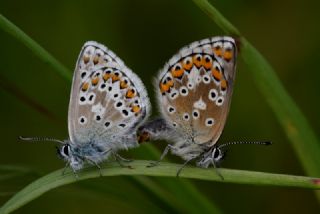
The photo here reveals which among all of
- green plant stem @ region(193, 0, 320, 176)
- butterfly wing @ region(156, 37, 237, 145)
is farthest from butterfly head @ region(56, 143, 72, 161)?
green plant stem @ region(193, 0, 320, 176)

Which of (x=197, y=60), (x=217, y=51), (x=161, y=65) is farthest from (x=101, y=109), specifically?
(x=161, y=65)

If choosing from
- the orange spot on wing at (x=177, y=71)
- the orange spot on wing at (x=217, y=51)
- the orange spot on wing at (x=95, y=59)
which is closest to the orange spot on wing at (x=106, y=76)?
the orange spot on wing at (x=95, y=59)

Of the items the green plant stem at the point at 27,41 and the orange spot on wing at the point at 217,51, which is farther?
the orange spot on wing at the point at 217,51

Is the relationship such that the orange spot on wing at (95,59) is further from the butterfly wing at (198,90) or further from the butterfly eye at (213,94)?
the butterfly eye at (213,94)

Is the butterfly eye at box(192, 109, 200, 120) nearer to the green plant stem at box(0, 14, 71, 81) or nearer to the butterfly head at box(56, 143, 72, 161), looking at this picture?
the butterfly head at box(56, 143, 72, 161)

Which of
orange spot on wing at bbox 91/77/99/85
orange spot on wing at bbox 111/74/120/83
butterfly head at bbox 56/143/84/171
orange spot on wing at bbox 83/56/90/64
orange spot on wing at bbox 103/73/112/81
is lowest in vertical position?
butterfly head at bbox 56/143/84/171

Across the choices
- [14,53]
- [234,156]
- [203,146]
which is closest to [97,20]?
[14,53]

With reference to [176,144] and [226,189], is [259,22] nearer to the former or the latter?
[226,189]
